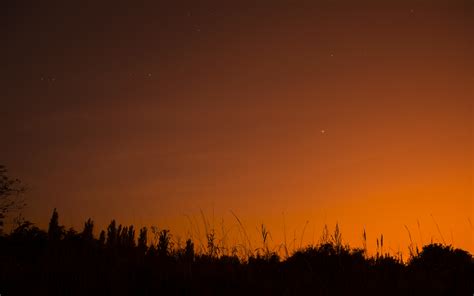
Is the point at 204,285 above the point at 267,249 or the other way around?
the other way around

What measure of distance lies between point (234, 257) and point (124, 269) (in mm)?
2526

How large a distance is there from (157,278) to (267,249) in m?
3.07

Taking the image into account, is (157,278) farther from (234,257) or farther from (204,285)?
(234,257)

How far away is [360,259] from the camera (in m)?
8.98

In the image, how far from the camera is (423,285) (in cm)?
632

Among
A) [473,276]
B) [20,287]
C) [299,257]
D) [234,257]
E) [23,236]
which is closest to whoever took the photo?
[20,287]

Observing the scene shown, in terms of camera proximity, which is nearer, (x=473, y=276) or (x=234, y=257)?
(x=473, y=276)

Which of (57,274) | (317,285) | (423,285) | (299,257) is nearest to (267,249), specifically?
(299,257)

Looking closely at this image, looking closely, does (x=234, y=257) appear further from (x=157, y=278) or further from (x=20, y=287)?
(x=20, y=287)

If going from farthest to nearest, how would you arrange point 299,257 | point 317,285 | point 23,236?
point 23,236 < point 299,257 < point 317,285

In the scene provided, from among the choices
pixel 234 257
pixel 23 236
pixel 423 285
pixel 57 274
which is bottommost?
pixel 423 285

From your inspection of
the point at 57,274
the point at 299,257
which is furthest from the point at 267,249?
the point at 57,274

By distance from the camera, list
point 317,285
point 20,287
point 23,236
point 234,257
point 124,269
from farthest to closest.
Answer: point 23,236 < point 234,257 < point 124,269 < point 317,285 < point 20,287

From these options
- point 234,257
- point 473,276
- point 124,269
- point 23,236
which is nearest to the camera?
point 124,269
